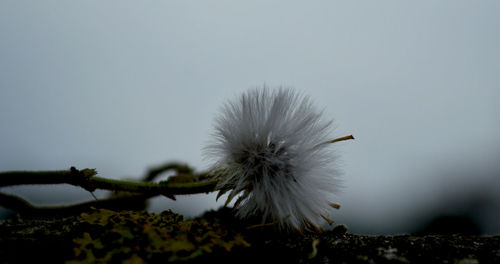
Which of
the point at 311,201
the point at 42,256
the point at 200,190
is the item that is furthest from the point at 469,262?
the point at 42,256

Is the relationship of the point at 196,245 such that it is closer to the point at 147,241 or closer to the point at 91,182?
the point at 147,241

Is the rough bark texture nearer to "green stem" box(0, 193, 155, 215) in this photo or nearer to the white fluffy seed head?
the white fluffy seed head

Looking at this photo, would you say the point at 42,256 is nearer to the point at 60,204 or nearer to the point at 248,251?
the point at 248,251

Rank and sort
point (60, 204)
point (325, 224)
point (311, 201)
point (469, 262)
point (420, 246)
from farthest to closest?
point (60, 204) < point (325, 224) < point (311, 201) < point (420, 246) < point (469, 262)

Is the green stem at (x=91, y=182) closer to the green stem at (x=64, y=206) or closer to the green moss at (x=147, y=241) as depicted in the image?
the green moss at (x=147, y=241)

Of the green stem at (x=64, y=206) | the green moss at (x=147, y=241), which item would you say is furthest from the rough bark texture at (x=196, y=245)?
the green stem at (x=64, y=206)

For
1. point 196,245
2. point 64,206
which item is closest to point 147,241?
point 196,245

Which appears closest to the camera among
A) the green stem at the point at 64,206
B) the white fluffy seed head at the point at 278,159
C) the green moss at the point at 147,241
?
the green moss at the point at 147,241

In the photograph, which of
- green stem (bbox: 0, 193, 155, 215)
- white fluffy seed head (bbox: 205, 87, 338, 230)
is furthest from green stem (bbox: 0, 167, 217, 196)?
green stem (bbox: 0, 193, 155, 215)

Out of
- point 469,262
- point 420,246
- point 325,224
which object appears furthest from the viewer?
point 325,224
